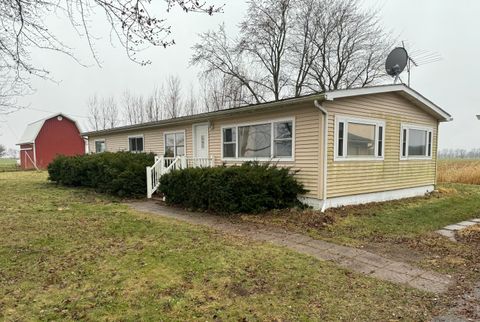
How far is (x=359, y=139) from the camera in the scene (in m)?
8.76

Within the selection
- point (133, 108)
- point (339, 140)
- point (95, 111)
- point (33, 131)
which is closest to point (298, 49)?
point (339, 140)

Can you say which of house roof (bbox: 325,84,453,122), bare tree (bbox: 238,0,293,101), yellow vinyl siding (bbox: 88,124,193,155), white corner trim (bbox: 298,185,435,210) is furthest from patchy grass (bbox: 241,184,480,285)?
bare tree (bbox: 238,0,293,101)

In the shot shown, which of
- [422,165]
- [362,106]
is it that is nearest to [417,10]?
[422,165]

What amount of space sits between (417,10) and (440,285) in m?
12.9

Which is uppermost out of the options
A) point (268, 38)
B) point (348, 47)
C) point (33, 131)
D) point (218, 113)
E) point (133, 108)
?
point (268, 38)

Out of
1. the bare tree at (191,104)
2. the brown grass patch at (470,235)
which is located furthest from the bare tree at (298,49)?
the brown grass patch at (470,235)

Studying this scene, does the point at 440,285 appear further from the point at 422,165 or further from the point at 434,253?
the point at 422,165

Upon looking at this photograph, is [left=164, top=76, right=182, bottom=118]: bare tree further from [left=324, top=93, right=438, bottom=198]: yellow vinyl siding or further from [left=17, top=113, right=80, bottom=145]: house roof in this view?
[left=324, top=93, right=438, bottom=198]: yellow vinyl siding

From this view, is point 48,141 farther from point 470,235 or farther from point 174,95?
point 470,235

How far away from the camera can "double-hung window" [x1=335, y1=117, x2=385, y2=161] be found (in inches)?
323

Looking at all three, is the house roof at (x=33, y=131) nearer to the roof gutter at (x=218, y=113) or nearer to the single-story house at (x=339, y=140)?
the roof gutter at (x=218, y=113)

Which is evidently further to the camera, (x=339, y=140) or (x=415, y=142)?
(x=415, y=142)

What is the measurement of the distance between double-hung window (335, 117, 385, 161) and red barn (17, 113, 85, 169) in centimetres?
2539

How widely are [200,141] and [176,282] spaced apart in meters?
8.54
